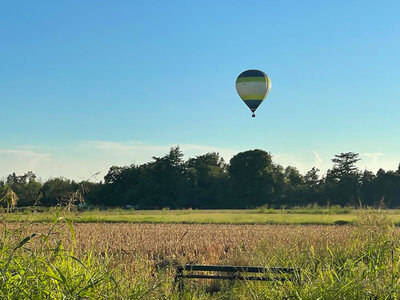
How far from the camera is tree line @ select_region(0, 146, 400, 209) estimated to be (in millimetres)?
76938

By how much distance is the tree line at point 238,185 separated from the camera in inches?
3029

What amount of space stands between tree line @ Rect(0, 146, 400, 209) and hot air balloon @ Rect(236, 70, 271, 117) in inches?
1473

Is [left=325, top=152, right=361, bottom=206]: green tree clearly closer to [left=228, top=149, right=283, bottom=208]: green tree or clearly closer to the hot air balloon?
[left=228, top=149, right=283, bottom=208]: green tree

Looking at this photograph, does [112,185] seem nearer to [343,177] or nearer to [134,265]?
[343,177]

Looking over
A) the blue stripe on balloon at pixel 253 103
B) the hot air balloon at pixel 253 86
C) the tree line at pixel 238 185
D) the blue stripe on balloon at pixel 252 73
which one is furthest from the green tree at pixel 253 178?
the blue stripe on balloon at pixel 252 73

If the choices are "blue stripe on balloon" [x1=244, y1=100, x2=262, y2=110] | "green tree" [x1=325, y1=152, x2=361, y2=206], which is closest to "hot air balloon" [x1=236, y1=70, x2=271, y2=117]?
"blue stripe on balloon" [x1=244, y1=100, x2=262, y2=110]

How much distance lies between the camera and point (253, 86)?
3966 centimetres

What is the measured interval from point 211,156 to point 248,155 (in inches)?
396

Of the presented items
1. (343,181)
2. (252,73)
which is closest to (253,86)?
A: (252,73)

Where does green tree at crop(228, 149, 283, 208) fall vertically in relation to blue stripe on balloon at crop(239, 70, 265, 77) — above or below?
below

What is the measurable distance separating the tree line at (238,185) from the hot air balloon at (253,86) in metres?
37.4

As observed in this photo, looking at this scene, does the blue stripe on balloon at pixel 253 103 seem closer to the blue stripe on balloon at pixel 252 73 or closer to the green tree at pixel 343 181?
the blue stripe on balloon at pixel 252 73

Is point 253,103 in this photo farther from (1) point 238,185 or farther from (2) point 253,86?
(1) point 238,185

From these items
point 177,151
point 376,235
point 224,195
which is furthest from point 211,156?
point 376,235
